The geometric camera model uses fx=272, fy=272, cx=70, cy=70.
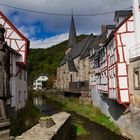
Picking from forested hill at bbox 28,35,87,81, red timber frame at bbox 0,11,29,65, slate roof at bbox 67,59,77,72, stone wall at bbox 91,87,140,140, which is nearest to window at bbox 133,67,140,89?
stone wall at bbox 91,87,140,140

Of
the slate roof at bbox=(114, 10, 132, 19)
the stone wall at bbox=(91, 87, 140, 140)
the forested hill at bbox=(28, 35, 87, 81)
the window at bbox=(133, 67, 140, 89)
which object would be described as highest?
the forested hill at bbox=(28, 35, 87, 81)

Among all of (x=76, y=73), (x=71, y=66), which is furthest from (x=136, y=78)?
(x=71, y=66)

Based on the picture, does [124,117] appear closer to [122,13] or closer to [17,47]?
[122,13]

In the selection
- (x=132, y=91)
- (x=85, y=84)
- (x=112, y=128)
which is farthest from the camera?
(x=85, y=84)

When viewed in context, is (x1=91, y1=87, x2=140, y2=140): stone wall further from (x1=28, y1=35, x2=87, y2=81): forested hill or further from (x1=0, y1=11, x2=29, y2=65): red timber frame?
(x1=28, y1=35, x2=87, y2=81): forested hill

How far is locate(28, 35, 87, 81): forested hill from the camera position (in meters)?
115

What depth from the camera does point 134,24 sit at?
2034 cm

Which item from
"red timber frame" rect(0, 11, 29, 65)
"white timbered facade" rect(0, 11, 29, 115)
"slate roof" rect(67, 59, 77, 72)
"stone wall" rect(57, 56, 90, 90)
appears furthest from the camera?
"slate roof" rect(67, 59, 77, 72)

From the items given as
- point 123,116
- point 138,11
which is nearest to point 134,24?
point 138,11

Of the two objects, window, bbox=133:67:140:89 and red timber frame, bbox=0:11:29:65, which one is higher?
red timber frame, bbox=0:11:29:65

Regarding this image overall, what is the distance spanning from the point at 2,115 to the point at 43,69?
111 m

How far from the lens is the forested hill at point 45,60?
115438mm

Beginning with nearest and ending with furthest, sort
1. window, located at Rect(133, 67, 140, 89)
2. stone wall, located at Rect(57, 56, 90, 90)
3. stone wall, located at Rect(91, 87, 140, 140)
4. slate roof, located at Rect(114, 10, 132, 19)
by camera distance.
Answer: window, located at Rect(133, 67, 140, 89) < stone wall, located at Rect(91, 87, 140, 140) < slate roof, located at Rect(114, 10, 132, 19) < stone wall, located at Rect(57, 56, 90, 90)

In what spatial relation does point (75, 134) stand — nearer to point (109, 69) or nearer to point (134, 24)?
point (109, 69)
